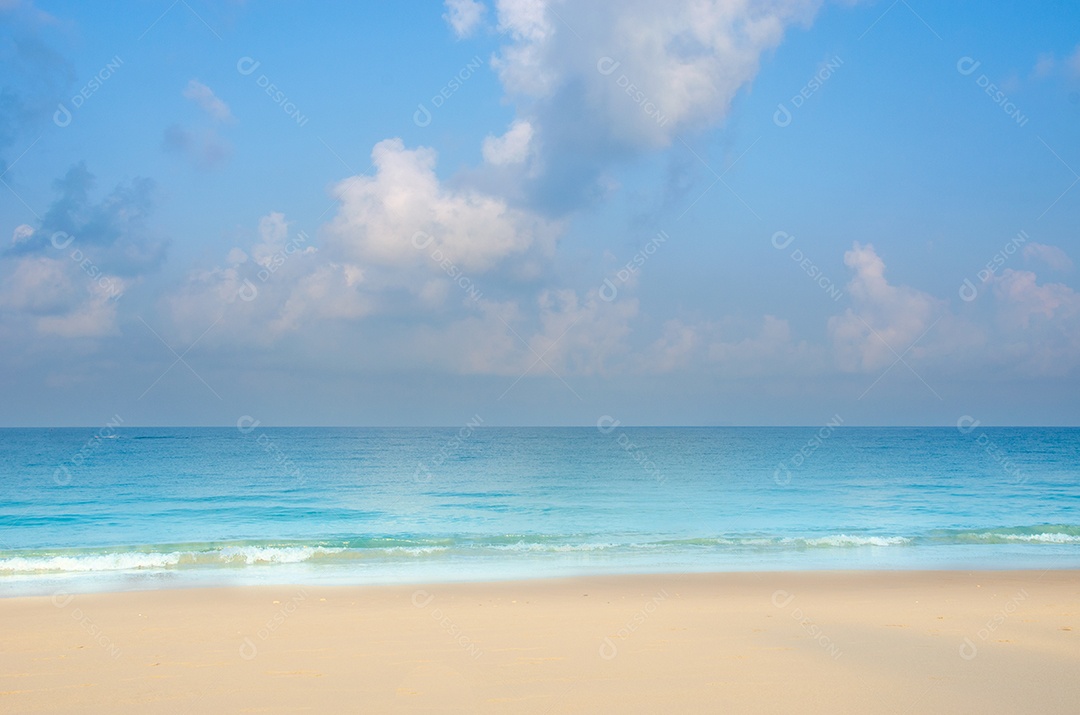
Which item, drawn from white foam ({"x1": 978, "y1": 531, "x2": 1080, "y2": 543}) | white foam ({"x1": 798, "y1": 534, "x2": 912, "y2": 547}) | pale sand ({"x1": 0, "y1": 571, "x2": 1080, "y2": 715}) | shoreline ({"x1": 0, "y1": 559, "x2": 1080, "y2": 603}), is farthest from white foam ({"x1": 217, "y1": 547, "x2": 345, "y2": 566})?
white foam ({"x1": 978, "y1": 531, "x2": 1080, "y2": 543})

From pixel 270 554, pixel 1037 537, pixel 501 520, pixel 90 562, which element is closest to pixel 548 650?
pixel 270 554

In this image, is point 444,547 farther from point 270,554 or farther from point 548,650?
point 548,650

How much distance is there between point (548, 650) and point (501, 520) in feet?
58.4

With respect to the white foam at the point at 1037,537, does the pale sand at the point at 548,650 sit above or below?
below

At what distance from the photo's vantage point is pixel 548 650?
8.53m

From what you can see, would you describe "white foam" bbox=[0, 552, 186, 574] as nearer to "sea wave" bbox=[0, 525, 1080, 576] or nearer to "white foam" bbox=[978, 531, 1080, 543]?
"sea wave" bbox=[0, 525, 1080, 576]

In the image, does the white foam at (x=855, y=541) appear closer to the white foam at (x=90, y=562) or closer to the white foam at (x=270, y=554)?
the white foam at (x=270, y=554)

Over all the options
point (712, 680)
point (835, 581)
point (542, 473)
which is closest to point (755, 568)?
point (835, 581)

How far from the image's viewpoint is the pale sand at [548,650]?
6820 millimetres

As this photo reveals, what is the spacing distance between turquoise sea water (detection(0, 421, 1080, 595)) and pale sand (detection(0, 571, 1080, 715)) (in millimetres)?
3268

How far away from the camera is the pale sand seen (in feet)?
22.4

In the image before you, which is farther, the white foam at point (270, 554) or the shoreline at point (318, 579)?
the white foam at point (270, 554)

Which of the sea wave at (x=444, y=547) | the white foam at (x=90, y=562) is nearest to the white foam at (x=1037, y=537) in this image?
the sea wave at (x=444, y=547)

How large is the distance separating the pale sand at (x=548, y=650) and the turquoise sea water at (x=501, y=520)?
327 cm
